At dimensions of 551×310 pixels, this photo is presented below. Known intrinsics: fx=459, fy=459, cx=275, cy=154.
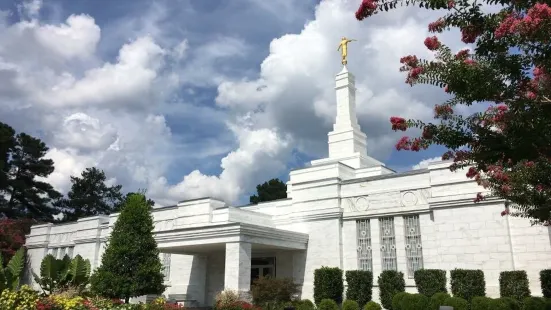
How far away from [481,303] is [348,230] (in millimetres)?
7381

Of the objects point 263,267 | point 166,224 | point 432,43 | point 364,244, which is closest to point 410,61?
point 432,43

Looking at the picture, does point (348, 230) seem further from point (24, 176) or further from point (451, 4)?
point (24, 176)

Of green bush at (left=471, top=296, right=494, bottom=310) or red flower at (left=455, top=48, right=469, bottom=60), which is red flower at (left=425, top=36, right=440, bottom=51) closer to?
red flower at (left=455, top=48, right=469, bottom=60)

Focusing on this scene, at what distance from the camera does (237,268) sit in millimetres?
18891

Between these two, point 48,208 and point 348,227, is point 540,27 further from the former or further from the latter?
point 48,208

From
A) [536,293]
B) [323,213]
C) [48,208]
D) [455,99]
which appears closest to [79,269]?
[323,213]

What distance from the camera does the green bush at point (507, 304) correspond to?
48.9 feet

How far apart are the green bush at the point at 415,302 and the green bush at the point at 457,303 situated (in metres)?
0.81

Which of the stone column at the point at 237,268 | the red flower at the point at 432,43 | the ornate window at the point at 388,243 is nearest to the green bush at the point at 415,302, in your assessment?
the ornate window at the point at 388,243

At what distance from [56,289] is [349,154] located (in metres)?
15.7

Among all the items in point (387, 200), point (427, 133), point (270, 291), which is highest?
point (387, 200)

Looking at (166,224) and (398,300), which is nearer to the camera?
(398,300)

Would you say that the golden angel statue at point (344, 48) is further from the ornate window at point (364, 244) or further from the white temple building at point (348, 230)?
the ornate window at point (364, 244)

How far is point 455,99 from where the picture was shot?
7.98 m
